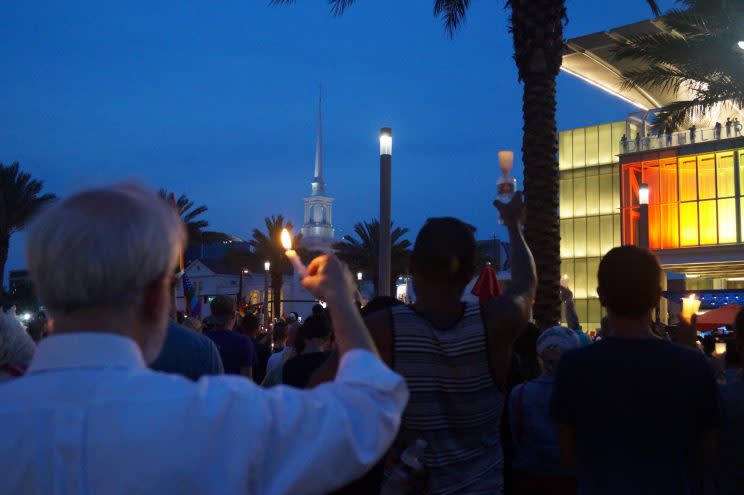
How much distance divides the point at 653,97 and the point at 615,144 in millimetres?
3163

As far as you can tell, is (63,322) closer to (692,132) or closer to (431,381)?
(431,381)

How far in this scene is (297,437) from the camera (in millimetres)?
1373

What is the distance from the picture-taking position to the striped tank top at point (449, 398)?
2.78m

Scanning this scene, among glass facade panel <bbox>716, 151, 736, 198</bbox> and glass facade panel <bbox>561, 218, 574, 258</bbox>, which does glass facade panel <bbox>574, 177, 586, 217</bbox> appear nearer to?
glass facade panel <bbox>561, 218, 574, 258</bbox>

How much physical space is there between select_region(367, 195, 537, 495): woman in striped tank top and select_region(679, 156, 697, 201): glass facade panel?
34.7m

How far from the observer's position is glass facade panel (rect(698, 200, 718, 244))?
3434 cm

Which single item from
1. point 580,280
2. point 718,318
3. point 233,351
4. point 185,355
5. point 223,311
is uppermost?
point 580,280

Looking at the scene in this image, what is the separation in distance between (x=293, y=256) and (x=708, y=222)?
3584 centimetres

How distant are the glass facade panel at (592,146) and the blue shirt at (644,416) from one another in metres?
43.2

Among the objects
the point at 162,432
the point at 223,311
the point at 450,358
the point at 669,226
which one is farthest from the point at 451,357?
the point at 669,226

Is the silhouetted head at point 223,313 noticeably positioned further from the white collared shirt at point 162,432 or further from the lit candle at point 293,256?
the white collared shirt at point 162,432

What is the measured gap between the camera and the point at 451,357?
284 cm

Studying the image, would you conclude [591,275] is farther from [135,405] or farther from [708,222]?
[135,405]

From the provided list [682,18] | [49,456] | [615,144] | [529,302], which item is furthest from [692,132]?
[49,456]
